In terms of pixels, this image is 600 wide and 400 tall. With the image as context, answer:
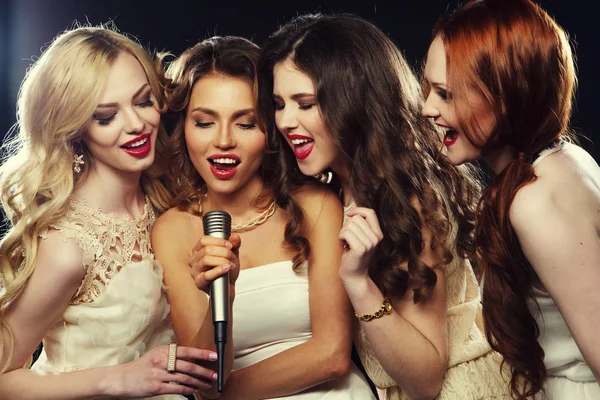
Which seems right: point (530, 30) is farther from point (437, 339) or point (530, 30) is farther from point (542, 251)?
point (437, 339)

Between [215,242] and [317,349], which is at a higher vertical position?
[215,242]

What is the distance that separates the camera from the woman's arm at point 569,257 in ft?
6.82

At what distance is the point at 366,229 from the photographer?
2.40 m

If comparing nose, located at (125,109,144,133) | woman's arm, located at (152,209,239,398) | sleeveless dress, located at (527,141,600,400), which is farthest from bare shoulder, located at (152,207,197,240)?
sleeveless dress, located at (527,141,600,400)

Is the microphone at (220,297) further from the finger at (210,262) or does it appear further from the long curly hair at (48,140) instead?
the long curly hair at (48,140)

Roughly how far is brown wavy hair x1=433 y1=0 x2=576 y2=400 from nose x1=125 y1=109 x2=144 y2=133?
898mm

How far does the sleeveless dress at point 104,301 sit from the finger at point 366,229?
66 cm

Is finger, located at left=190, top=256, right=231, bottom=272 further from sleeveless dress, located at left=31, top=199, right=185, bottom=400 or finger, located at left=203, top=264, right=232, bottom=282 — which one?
sleeveless dress, located at left=31, top=199, right=185, bottom=400

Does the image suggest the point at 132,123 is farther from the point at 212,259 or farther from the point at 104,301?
the point at 212,259

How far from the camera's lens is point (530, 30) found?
221 cm

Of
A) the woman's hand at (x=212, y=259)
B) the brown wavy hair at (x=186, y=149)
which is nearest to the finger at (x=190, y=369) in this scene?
the woman's hand at (x=212, y=259)

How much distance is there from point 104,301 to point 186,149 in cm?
58

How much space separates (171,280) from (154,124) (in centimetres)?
48

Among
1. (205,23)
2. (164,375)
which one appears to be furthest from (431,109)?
(205,23)
